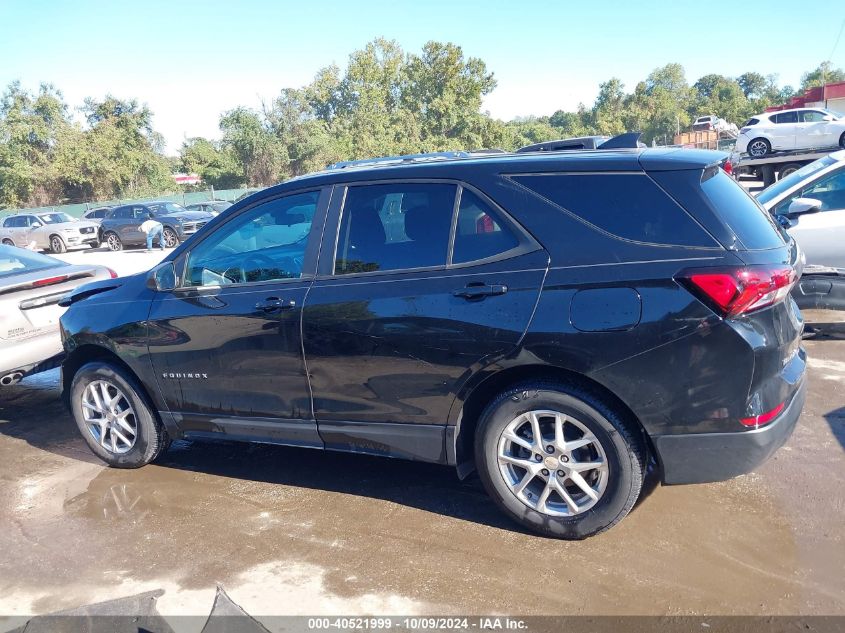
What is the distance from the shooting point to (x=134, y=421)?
4.59m

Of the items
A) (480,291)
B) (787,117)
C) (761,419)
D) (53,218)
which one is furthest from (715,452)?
(53,218)

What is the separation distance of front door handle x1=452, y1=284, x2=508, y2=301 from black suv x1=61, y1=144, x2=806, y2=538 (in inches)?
0.6

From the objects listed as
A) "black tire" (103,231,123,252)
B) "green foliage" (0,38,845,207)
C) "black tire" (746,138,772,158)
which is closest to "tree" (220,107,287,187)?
"green foliage" (0,38,845,207)

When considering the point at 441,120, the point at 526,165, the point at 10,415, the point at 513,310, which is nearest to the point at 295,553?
the point at 513,310

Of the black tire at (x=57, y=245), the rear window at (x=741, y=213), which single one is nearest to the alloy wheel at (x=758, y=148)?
the rear window at (x=741, y=213)

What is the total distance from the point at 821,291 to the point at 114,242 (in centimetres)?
2350

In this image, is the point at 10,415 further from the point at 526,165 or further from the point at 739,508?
the point at 739,508

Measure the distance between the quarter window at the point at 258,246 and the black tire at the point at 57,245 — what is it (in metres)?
24.0

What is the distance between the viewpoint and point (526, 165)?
Answer: 3406 mm

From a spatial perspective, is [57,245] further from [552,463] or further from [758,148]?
[552,463]

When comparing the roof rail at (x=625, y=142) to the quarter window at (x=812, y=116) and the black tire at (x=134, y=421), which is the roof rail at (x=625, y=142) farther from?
the quarter window at (x=812, y=116)

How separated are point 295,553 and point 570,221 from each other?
2160 millimetres

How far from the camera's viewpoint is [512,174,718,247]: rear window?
305 centimetres

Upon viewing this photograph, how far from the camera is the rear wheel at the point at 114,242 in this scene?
24359mm
